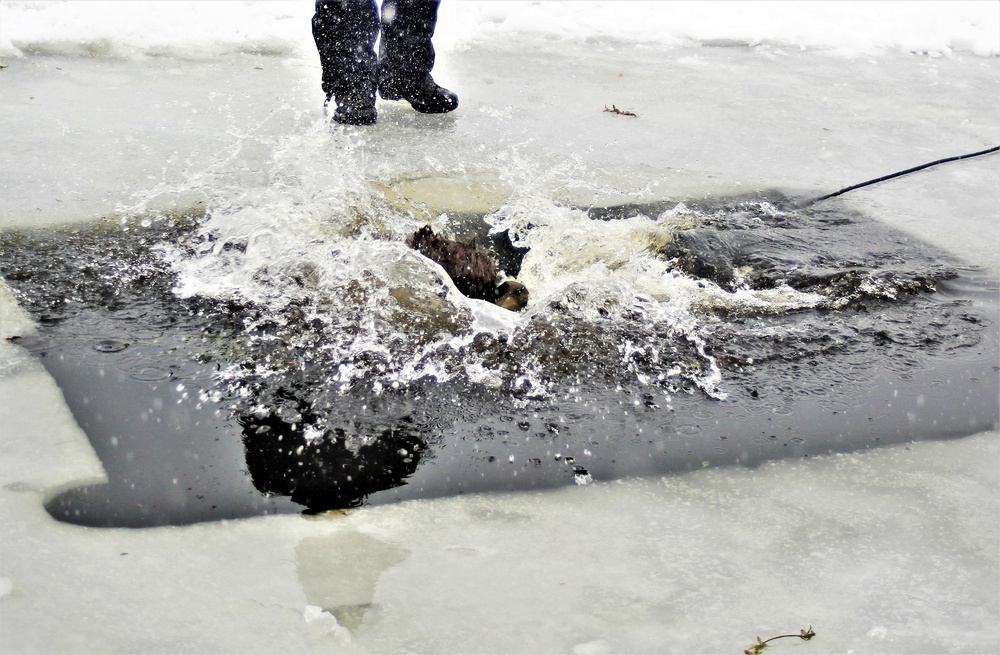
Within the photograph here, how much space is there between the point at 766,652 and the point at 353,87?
3360 millimetres

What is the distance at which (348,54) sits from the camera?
4.20m

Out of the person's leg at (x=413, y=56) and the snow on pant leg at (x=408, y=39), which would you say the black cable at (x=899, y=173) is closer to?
the person's leg at (x=413, y=56)

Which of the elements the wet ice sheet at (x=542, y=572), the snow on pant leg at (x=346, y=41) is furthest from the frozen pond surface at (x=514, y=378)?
the snow on pant leg at (x=346, y=41)

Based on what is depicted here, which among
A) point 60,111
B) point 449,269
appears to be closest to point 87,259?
point 449,269

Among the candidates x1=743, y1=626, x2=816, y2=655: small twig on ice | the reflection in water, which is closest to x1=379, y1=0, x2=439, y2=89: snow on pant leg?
the reflection in water

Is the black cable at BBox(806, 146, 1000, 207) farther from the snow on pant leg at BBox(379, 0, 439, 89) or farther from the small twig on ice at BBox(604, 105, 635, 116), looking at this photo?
the snow on pant leg at BBox(379, 0, 439, 89)

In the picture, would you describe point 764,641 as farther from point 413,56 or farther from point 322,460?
point 413,56

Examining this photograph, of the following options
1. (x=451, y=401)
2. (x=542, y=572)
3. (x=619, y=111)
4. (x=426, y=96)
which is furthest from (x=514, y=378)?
(x=619, y=111)

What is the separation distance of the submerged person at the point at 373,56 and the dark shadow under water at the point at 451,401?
1526 mm

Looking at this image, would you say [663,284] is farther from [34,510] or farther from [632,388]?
[34,510]

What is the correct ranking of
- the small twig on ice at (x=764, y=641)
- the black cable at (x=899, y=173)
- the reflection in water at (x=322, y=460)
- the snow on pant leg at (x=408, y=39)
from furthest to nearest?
the snow on pant leg at (x=408, y=39), the black cable at (x=899, y=173), the reflection in water at (x=322, y=460), the small twig on ice at (x=764, y=641)

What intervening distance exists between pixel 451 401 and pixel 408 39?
109 inches

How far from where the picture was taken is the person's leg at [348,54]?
13.5 feet

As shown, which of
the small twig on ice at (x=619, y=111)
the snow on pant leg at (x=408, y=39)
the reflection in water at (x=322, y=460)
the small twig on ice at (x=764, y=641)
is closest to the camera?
the small twig on ice at (x=764, y=641)
